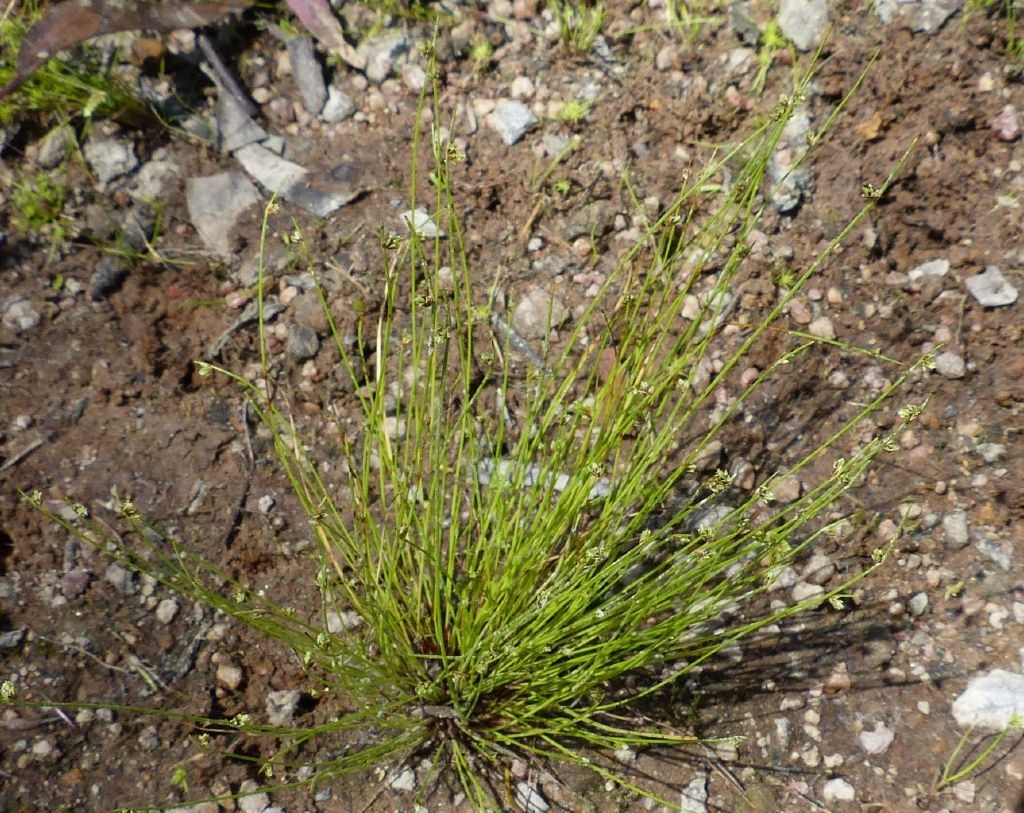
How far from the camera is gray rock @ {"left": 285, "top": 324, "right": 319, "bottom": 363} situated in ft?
7.79

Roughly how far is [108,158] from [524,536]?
1.77 m

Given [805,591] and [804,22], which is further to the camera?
[804,22]

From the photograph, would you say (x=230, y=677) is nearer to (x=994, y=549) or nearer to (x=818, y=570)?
(x=818, y=570)

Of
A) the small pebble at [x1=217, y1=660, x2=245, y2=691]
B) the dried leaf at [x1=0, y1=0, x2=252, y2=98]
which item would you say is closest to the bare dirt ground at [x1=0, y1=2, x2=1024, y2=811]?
the small pebble at [x1=217, y1=660, x2=245, y2=691]

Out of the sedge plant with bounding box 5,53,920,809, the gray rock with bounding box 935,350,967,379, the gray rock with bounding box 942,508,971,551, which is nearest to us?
the sedge plant with bounding box 5,53,920,809

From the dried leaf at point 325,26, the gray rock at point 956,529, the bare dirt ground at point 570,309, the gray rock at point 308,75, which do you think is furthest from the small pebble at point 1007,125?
the gray rock at point 308,75

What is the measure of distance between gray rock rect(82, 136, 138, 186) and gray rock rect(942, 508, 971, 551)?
8.33ft

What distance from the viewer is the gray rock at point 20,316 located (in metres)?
2.34

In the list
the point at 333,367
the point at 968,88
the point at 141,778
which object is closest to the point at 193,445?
the point at 333,367

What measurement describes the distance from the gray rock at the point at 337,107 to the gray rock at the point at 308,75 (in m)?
0.02

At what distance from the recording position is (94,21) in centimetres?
246

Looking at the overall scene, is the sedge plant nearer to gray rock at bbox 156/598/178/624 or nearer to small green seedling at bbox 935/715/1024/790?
gray rock at bbox 156/598/178/624

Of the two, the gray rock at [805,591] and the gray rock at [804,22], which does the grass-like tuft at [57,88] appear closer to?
the gray rock at [804,22]

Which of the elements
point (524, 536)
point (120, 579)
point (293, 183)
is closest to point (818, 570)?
point (524, 536)
